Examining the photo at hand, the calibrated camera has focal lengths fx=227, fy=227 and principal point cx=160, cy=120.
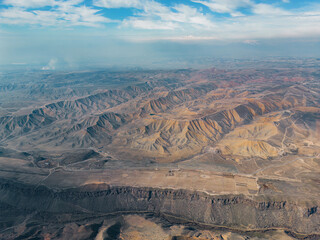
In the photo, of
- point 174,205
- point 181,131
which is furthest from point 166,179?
point 181,131

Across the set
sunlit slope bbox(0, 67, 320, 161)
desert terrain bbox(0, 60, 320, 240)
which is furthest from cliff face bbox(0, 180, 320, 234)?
sunlit slope bbox(0, 67, 320, 161)

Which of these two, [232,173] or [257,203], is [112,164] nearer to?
[232,173]

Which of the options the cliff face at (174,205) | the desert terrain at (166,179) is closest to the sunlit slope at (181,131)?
the desert terrain at (166,179)

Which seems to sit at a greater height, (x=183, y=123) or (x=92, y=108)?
(x=183, y=123)

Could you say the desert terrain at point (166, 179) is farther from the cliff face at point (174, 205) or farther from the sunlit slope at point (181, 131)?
the sunlit slope at point (181, 131)

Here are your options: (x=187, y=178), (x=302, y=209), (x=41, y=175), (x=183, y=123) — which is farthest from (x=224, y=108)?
(x=41, y=175)

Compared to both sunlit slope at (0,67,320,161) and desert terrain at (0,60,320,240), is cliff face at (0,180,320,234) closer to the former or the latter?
desert terrain at (0,60,320,240)

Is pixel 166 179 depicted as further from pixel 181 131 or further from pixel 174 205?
pixel 181 131

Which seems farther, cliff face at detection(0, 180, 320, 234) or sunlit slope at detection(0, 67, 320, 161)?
sunlit slope at detection(0, 67, 320, 161)
